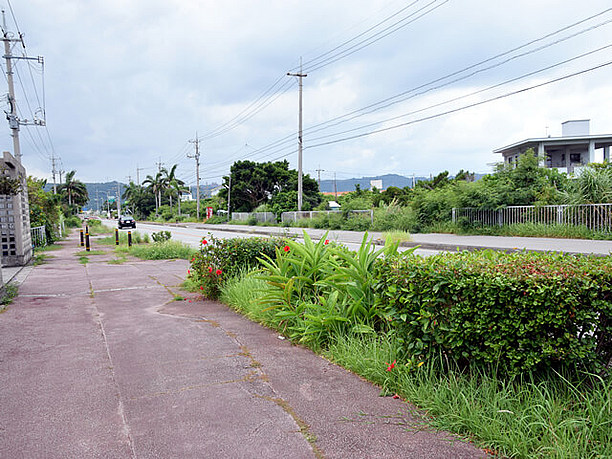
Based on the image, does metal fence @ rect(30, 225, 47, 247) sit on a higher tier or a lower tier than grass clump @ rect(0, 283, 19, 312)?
higher

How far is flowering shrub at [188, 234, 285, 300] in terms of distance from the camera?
7461 millimetres

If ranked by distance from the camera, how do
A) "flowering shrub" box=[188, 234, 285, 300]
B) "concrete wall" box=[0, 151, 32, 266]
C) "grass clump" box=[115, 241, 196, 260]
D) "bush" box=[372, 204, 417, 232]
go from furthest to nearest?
"bush" box=[372, 204, 417, 232]
"grass clump" box=[115, 241, 196, 260]
"concrete wall" box=[0, 151, 32, 266]
"flowering shrub" box=[188, 234, 285, 300]

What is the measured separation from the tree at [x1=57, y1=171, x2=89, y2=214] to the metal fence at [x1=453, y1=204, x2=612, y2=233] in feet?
226

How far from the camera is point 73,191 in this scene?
246 ft

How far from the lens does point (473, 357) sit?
3.24 m

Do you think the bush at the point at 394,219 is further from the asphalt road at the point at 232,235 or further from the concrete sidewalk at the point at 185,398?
the concrete sidewalk at the point at 185,398

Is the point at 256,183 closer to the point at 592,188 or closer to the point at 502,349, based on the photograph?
the point at 592,188

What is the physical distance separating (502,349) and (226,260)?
17.1 ft

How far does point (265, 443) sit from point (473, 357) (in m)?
1.62

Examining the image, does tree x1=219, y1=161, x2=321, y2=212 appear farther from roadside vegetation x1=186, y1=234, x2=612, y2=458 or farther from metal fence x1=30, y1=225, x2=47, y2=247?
roadside vegetation x1=186, y1=234, x2=612, y2=458

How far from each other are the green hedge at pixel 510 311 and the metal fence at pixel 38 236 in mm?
19273

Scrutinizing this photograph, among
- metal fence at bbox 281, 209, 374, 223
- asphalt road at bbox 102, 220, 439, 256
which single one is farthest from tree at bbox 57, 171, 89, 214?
metal fence at bbox 281, 209, 374, 223

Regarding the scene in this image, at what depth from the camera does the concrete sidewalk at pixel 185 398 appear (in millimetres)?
2805

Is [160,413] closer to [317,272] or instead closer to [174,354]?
[174,354]
